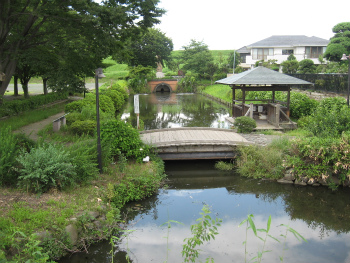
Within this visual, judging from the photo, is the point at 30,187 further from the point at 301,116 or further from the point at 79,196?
the point at 301,116

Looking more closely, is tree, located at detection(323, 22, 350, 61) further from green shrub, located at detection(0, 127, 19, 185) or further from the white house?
green shrub, located at detection(0, 127, 19, 185)

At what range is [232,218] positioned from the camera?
8953mm

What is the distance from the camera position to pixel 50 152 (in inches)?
340

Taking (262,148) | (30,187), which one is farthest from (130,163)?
(262,148)

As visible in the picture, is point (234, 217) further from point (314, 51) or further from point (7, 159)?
point (314, 51)

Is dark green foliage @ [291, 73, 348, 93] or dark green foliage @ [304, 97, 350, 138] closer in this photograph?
dark green foliage @ [304, 97, 350, 138]

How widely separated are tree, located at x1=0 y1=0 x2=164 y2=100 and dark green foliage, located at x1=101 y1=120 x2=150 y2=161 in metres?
3.21

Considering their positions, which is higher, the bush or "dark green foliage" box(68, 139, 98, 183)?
"dark green foliage" box(68, 139, 98, 183)

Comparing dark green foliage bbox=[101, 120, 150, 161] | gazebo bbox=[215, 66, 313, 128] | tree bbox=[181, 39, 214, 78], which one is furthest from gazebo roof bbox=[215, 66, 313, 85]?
tree bbox=[181, 39, 214, 78]

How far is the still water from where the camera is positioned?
23.7 ft

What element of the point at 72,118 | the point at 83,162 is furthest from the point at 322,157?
the point at 72,118

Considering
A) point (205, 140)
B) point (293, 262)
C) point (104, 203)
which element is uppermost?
point (205, 140)

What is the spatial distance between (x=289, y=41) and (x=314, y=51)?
13.8 feet

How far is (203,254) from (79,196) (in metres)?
3.38
